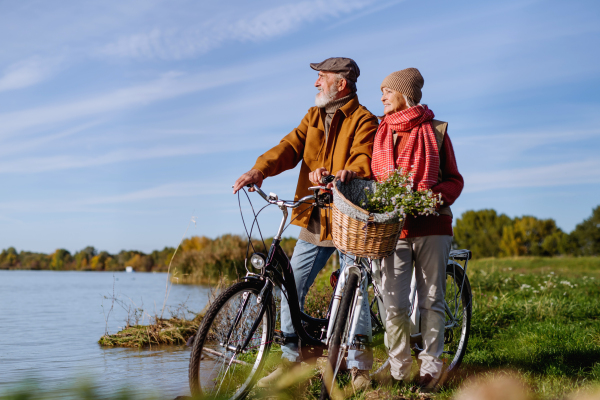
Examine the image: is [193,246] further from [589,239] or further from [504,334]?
[589,239]

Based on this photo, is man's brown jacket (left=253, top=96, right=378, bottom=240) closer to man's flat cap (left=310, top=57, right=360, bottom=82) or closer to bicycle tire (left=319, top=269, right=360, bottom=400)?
man's flat cap (left=310, top=57, right=360, bottom=82)

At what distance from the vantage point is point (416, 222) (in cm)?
329

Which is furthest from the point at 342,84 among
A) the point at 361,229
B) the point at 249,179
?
the point at 361,229

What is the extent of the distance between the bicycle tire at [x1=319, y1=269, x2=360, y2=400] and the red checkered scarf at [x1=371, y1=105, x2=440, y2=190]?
0.69 metres

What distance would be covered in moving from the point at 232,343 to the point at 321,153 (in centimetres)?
144

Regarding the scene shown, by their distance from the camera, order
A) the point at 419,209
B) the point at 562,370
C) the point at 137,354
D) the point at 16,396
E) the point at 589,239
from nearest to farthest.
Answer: the point at 16,396 < the point at 419,209 < the point at 562,370 < the point at 137,354 < the point at 589,239

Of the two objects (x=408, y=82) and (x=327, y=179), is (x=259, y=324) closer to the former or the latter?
(x=327, y=179)

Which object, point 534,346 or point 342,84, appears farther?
point 534,346

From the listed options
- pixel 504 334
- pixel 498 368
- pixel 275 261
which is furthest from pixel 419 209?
pixel 504 334

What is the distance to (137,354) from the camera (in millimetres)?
5379

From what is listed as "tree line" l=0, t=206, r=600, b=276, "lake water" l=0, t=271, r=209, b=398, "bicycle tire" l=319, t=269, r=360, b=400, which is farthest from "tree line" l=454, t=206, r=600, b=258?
"bicycle tire" l=319, t=269, r=360, b=400

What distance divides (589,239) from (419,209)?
52731 mm

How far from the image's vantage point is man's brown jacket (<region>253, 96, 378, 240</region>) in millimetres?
3420

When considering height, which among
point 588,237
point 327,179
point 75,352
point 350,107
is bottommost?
point 75,352
